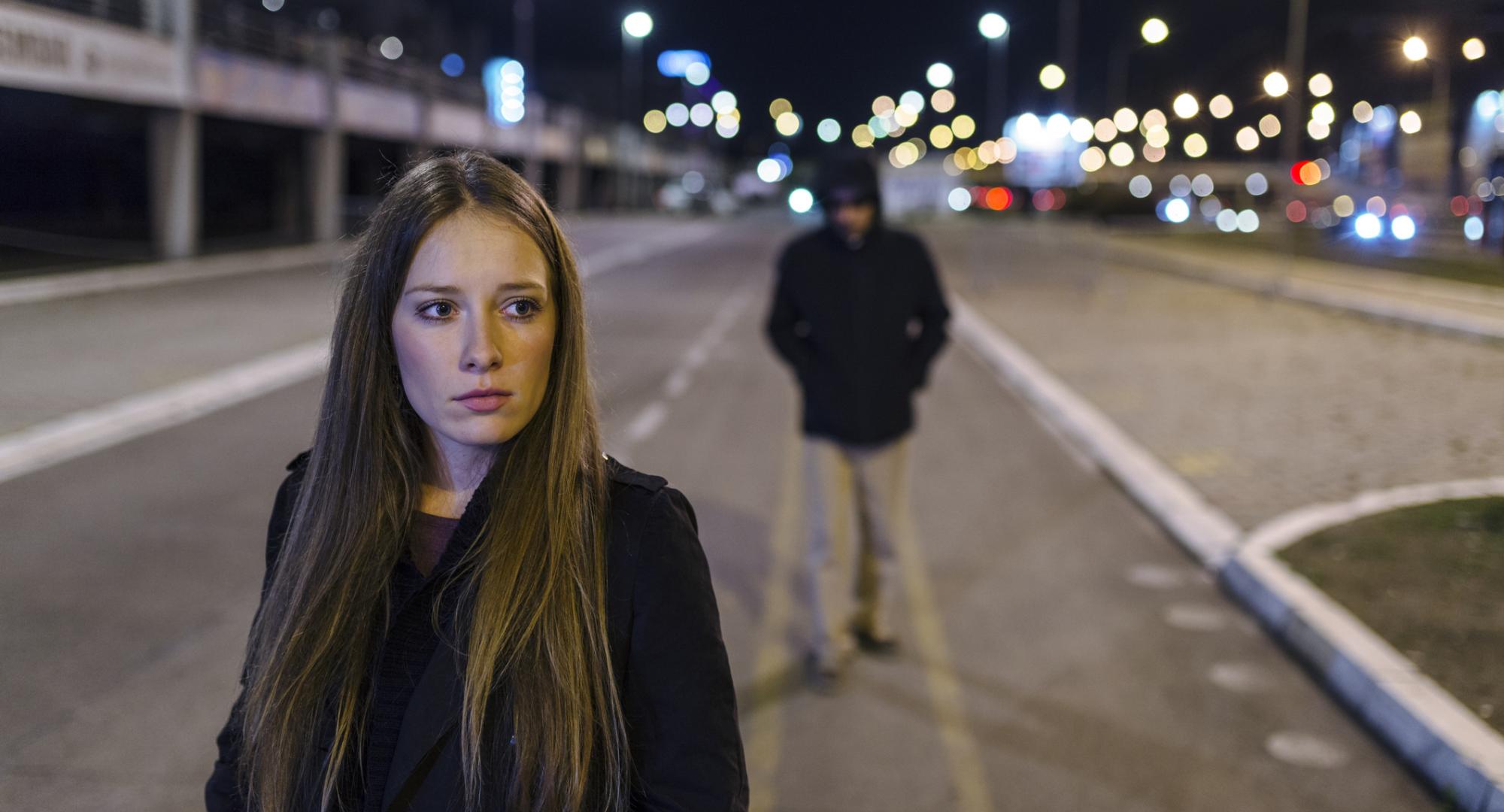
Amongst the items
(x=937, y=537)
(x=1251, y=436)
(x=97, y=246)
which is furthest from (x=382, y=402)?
(x=97, y=246)

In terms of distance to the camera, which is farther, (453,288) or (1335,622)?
(1335,622)

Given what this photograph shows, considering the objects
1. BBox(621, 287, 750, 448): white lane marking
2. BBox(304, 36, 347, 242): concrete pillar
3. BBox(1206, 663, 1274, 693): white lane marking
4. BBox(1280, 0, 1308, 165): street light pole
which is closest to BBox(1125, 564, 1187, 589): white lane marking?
BBox(1206, 663, 1274, 693): white lane marking

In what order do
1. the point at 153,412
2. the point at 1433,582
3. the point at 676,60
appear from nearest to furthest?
1. the point at 1433,582
2. the point at 153,412
3. the point at 676,60

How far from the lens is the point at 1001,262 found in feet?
135

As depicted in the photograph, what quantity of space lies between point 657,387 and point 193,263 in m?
17.8

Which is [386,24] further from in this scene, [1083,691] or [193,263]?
[1083,691]

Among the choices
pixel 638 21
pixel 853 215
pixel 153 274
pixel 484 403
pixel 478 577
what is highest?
pixel 638 21

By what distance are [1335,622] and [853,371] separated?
2.60 m

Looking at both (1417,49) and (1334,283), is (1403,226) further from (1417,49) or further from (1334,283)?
(1417,49)

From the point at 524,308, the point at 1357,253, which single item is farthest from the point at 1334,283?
the point at 524,308

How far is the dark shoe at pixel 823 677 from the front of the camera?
5863 mm

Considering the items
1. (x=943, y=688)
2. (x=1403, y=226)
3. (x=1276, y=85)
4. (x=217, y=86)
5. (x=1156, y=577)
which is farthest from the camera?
(x=1403, y=226)

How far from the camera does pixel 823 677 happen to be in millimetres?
5953

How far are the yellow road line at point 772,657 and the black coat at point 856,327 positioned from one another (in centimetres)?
106
